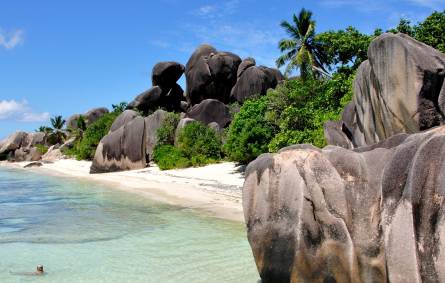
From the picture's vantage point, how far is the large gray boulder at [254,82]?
38.6 meters

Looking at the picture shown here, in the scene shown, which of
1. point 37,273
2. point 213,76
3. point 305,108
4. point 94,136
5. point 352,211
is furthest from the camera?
point 213,76

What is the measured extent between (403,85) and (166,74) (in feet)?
116

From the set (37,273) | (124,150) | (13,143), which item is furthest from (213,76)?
(37,273)

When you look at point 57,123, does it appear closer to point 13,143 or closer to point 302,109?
point 13,143

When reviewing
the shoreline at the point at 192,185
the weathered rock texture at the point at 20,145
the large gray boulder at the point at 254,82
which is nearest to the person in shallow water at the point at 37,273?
the shoreline at the point at 192,185

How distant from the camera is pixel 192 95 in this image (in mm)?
43406

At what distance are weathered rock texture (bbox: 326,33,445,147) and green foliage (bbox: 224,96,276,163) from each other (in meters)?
8.74

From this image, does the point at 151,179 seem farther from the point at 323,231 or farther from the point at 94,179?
the point at 323,231

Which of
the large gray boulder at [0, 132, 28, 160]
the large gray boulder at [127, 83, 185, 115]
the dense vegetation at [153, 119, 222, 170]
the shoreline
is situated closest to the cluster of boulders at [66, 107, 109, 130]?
the large gray boulder at [0, 132, 28, 160]

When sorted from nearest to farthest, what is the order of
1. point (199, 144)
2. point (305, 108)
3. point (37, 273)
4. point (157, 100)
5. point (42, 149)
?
point (37, 273) → point (305, 108) → point (199, 144) → point (157, 100) → point (42, 149)

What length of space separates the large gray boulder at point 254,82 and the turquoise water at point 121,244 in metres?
22.1

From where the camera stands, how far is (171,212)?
15.2 metres

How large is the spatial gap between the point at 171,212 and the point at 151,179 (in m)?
9.11

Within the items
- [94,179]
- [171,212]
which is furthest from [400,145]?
[94,179]
